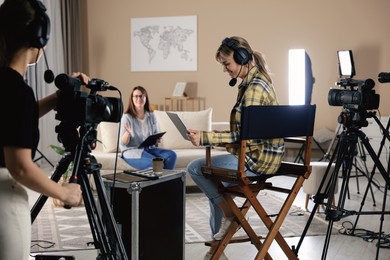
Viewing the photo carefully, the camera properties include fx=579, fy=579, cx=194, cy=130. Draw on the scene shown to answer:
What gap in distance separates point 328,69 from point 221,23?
1.67 metres

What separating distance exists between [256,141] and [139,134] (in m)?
2.45

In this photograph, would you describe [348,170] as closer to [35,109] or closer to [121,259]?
[121,259]

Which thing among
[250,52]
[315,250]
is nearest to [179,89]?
[315,250]

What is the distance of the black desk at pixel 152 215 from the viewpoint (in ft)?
9.38

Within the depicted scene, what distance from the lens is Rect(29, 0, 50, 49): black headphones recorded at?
64.3 inches

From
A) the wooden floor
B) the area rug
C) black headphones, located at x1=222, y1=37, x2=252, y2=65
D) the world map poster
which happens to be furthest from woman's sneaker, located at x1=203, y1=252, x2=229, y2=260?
the world map poster

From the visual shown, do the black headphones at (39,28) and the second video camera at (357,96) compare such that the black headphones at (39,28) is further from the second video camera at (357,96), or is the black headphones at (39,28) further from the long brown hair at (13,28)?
the second video camera at (357,96)

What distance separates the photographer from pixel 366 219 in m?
4.66

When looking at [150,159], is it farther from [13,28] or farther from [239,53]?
[13,28]

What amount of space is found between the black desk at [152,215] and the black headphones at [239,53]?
715mm

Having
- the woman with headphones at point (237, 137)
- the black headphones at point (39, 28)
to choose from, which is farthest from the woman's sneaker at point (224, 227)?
the black headphones at point (39, 28)

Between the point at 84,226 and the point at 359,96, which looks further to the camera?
the point at 84,226

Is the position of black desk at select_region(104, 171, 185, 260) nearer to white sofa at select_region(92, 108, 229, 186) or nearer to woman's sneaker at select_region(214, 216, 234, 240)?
woman's sneaker at select_region(214, 216, 234, 240)

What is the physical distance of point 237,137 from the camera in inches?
123
